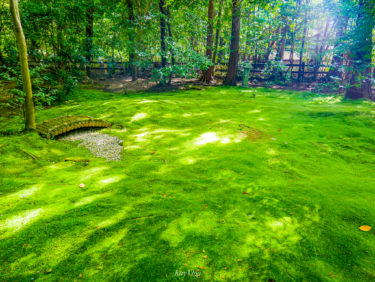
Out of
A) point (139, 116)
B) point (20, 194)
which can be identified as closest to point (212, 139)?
point (139, 116)

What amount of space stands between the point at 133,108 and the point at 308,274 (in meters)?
6.57

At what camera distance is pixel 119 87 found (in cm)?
1341

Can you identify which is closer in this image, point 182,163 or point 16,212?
point 16,212

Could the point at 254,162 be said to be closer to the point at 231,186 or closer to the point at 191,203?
the point at 231,186

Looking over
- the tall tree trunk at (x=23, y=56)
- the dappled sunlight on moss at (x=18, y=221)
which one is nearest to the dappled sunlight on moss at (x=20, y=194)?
the dappled sunlight on moss at (x=18, y=221)

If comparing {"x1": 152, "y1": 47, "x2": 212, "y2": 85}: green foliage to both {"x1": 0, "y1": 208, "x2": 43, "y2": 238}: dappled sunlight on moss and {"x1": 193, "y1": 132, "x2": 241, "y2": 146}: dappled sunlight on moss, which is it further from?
{"x1": 0, "y1": 208, "x2": 43, "y2": 238}: dappled sunlight on moss

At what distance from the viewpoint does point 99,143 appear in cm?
468

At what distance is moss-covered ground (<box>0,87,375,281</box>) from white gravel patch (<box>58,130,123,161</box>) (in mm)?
196

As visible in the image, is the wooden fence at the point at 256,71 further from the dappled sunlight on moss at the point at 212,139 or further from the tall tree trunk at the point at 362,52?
the dappled sunlight on moss at the point at 212,139

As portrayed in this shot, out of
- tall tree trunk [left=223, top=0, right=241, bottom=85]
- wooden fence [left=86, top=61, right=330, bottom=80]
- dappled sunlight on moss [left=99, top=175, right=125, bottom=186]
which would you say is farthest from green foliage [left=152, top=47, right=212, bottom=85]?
dappled sunlight on moss [left=99, top=175, right=125, bottom=186]

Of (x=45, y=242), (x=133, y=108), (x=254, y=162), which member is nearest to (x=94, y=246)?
(x=45, y=242)

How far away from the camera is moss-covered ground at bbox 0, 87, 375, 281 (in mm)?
1459

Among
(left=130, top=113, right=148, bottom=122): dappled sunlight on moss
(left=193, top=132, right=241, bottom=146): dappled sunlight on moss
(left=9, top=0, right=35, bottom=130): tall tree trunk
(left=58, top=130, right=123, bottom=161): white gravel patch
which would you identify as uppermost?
(left=9, top=0, right=35, bottom=130): tall tree trunk

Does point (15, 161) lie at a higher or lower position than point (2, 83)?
lower
